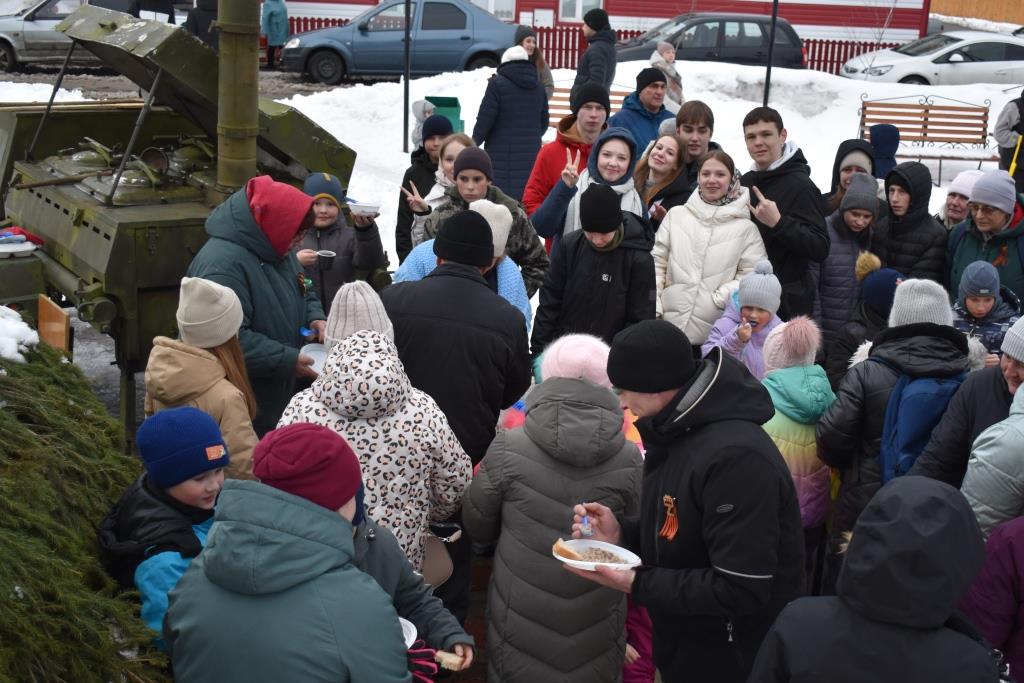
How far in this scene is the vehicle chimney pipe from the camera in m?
5.89

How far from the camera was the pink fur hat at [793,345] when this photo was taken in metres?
4.62

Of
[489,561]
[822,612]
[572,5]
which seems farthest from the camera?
[572,5]

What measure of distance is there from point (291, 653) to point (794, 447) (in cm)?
271

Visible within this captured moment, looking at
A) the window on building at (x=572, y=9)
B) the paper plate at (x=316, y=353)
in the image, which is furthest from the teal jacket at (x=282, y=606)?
the window on building at (x=572, y=9)

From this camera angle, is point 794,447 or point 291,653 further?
point 794,447

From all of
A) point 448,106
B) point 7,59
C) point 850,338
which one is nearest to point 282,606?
point 850,338

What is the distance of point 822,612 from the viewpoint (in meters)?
2.47

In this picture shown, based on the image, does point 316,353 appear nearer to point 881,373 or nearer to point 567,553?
point 567,553

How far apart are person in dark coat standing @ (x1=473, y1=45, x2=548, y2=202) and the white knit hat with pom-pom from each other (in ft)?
13.9

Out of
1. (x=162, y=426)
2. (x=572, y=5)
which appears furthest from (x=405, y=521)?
(x=572, y=5)

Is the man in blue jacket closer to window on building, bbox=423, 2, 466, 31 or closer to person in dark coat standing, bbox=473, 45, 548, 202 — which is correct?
person in dark coat standing, bbox=473, 45, 548, 202

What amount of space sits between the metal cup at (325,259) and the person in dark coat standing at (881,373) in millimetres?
2841

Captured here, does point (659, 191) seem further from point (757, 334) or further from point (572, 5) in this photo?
point (572, 5)

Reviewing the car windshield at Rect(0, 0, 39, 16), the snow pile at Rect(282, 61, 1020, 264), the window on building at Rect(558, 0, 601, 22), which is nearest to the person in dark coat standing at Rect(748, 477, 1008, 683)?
the snow pile at Rect(282, 61, 1020, 264)
